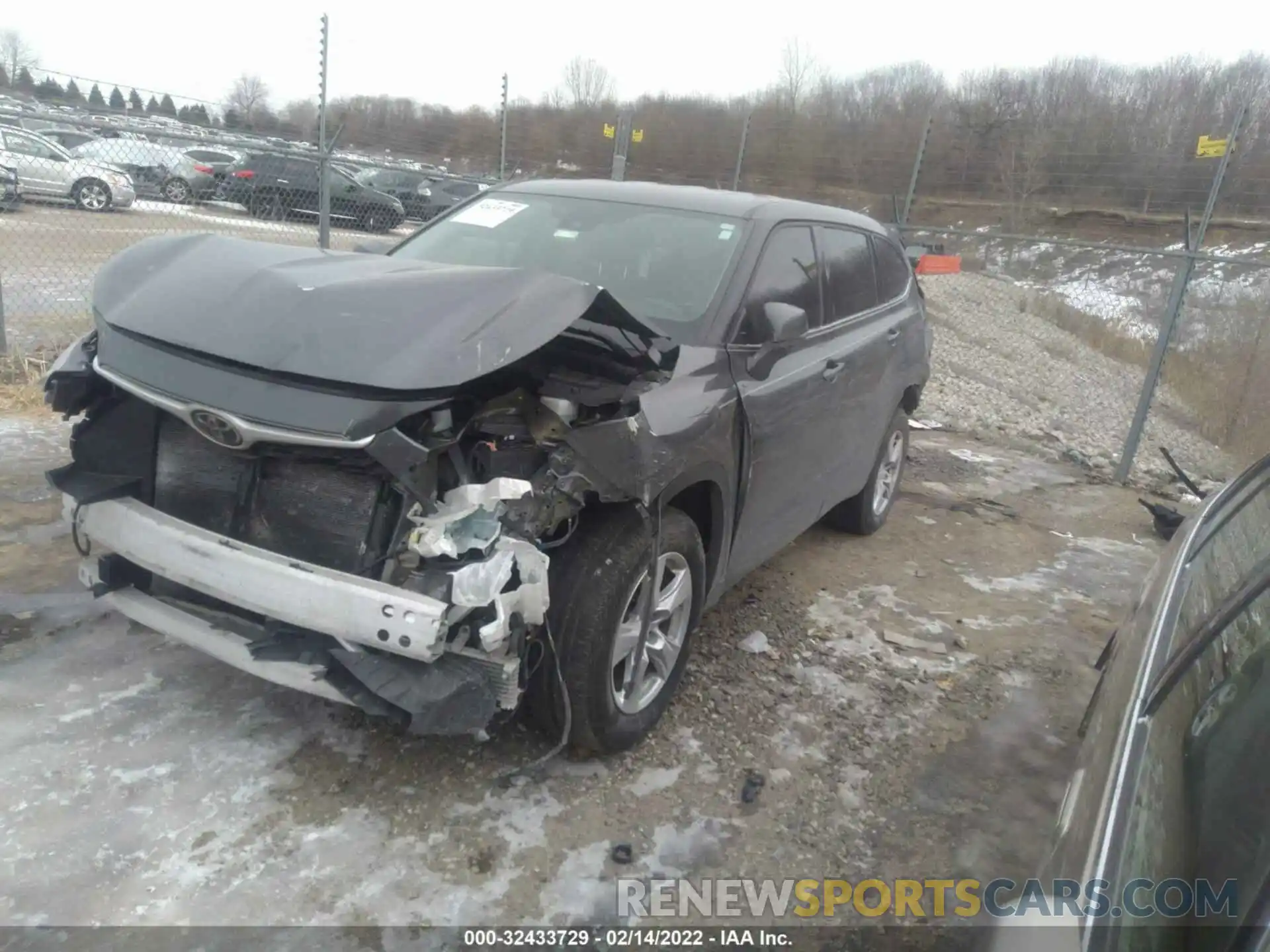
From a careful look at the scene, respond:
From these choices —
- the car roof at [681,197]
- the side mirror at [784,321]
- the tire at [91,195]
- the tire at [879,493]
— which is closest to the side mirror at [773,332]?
the side mirror at [784,321]

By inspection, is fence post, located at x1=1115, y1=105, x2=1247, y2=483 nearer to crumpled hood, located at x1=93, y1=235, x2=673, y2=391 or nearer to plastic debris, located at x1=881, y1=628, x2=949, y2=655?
plastic debris, located at x1=881, y1=628, x2=949, y2=655

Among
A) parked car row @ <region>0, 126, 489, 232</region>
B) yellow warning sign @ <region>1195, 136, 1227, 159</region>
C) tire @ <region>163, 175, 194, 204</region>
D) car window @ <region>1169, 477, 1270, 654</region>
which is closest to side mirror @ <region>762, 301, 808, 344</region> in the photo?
car window @ <region>1169, 477, 1270, 654</region>

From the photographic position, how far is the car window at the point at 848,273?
14.6ft

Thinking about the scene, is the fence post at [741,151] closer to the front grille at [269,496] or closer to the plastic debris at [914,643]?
the plastic debris at [914,643]

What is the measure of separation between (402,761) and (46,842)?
0.98 metres

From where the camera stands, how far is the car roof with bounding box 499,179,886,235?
4.00 metres

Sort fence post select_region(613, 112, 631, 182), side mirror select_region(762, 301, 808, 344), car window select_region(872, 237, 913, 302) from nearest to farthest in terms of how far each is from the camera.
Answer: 1. side mirror select_region(762, 301, 808, 344)
2. car window select_region(872, 237, 913, 302)
3. fence post select_region(613, 112, 631, 182)

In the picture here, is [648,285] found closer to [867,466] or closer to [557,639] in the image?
[557,639]

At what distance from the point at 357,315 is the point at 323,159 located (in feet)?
17.6

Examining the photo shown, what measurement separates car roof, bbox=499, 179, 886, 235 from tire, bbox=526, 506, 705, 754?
154 cm

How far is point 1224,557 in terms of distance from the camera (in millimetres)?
2473

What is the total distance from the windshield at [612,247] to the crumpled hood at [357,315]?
711 millimetres

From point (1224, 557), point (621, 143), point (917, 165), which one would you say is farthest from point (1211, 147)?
point (1224, 557)

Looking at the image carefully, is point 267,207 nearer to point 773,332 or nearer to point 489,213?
point 489,213
